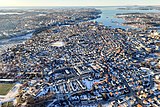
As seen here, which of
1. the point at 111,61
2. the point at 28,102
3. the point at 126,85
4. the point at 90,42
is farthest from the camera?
the point at 90,42

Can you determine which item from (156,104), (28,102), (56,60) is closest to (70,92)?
(28,102)

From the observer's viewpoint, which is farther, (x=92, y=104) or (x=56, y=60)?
(x=56, y=60)

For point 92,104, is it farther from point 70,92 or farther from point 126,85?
point 126,85

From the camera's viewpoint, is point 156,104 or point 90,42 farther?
point 90,42

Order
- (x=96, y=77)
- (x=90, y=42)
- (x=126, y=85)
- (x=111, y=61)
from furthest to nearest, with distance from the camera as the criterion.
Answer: (x=90, y=42) → (x=111, y=61) → (x=96, y=77) → (x=126, y=85)

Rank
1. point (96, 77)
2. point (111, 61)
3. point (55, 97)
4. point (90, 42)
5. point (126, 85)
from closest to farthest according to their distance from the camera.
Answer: point (55, 97) < point (126, 85) < point (96, 77) < point (111, 61) < point (90, 42)

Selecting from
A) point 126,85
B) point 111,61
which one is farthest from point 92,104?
point 111,61

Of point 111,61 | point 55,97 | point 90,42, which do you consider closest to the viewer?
point 55,97

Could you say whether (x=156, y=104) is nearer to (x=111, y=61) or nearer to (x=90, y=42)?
(x=111, y=61)
